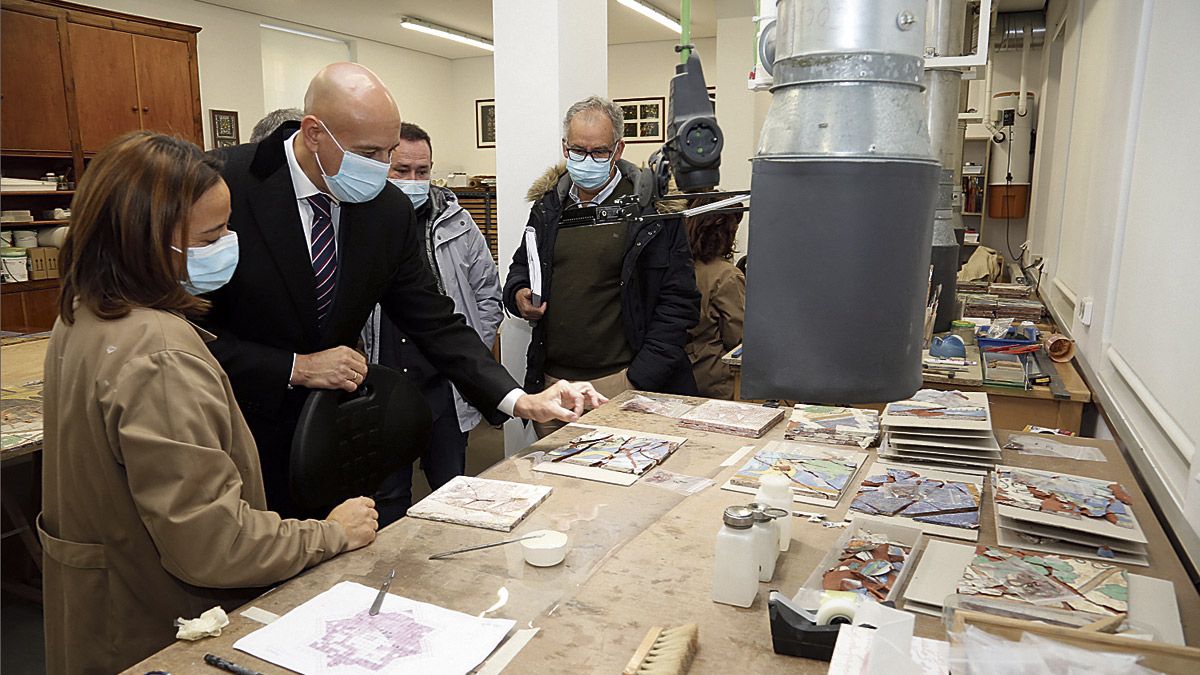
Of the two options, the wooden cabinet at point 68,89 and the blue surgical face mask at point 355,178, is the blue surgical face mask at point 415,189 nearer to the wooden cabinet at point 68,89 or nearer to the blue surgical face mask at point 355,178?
the blue surgical face mask at point 355,178

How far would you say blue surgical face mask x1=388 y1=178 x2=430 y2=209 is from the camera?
295 cm

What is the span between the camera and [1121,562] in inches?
55.8

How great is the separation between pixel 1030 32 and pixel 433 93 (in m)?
7.60

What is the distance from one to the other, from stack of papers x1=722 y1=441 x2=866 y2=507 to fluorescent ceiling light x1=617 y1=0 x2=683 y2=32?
6609 millimetres

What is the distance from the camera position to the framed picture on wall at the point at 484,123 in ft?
37.5

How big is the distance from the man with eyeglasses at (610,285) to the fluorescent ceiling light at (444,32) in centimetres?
683

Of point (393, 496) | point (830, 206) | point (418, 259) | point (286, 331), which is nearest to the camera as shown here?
point (830, 206)

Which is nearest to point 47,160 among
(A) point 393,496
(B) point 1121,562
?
(A) point 393,496

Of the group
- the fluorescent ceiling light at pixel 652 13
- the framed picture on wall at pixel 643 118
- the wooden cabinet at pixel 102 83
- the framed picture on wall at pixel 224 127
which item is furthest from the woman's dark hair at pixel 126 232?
the framed picture on wall at pixel 643 118

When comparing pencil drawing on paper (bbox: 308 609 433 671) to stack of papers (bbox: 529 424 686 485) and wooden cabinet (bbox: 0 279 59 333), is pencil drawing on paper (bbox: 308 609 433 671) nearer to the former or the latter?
stack of papers (bbox: 529 424 686 485)

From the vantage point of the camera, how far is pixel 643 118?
10.6m

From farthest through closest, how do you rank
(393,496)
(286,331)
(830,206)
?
1. (393,496)
2. (286,331)
3. (830,206)

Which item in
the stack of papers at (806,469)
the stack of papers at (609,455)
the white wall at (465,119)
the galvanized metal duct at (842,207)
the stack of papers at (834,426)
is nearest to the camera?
the galvanized metal duct at (842,207)

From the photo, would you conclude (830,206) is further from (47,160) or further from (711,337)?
(47,160)
